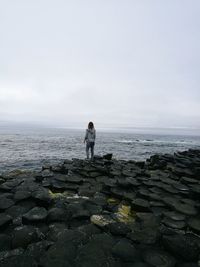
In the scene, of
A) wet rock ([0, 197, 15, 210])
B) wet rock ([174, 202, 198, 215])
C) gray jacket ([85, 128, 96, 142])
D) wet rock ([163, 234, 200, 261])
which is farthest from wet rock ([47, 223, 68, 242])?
gray jacket ([85, 128, 96, 142])

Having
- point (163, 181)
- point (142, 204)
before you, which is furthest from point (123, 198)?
point (163, 181)

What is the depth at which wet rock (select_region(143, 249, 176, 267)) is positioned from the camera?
3.91 m

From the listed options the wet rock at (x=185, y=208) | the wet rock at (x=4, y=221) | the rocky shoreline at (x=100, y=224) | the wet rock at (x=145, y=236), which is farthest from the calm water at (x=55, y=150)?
the wet rock at (x=145, y=236)

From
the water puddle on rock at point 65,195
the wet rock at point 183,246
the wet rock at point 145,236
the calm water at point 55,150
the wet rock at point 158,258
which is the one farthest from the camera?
the calm water at point 55,150

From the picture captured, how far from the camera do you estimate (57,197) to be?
7.22m

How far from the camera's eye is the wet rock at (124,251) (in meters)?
4.09

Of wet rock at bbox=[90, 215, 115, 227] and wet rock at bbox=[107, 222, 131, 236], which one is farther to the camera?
wet rock at bbox=[90, 215, 115, 227]

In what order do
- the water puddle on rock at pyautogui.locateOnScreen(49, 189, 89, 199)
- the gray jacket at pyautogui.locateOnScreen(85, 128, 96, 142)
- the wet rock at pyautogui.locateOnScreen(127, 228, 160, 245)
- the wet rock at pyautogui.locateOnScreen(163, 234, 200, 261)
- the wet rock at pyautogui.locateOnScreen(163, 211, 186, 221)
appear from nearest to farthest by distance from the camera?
1. the wet rock at pyautogui.locateOnScreen(163, 234, 200, 261)
2. the wet rock at pyautogui.locateOnScreen(127, 228, 160, 245)
3. the wet rock at pyautogui.locateOnScreen(163, 211, 186, 221)
4. the water puddle on rock at pyautogui.locateOnScreen(49, 189, 89, 199)
5. the gray jacket at pyautogui.locateOnScreen(85, 128, 96, 142)

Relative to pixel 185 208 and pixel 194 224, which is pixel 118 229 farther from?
pixel 185 208

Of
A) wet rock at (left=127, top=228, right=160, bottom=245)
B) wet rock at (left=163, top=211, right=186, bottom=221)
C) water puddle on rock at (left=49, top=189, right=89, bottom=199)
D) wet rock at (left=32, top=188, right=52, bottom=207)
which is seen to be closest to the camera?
wet rock at (left=127, top=228, right=160, bottom=245)

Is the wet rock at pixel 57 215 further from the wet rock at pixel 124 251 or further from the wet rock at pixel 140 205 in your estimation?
the wet rock at pixel 140 205

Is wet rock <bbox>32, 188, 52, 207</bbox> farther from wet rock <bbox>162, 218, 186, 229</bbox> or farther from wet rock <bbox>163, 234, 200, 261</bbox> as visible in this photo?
wet rock <bbox>163, 234, 200, 261</bbox>

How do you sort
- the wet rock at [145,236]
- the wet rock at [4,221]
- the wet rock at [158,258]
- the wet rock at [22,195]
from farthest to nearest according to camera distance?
the wet rock at [22,195] < the wet rock at [4,221] < the wet rock at [145,236] < the wet rock at [158,258]

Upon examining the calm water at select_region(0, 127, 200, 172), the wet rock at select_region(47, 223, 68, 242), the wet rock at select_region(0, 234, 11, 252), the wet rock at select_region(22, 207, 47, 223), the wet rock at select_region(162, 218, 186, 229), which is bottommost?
the calm water at select_region(0, 127, 200, 172)
